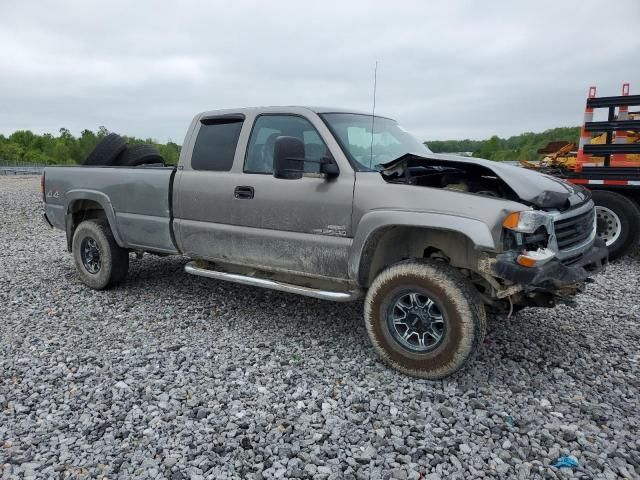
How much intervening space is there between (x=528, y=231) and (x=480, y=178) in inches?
27.4

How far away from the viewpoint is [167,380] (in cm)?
357

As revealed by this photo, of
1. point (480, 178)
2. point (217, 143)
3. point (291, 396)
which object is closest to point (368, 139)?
point (480, 178)

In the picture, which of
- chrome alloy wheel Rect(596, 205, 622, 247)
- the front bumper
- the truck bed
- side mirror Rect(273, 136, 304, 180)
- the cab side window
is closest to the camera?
the front bumper

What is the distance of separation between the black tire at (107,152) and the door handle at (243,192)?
8.08 feet

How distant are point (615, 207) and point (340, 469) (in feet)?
19.9

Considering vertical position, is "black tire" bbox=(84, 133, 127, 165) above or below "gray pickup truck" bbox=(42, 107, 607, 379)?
above

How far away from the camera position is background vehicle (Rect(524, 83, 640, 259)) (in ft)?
22.2

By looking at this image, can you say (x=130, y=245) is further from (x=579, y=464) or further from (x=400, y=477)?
(x=579, y=464)

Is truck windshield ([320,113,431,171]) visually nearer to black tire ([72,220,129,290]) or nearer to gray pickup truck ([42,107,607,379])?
gray pickup truck ([42,107,607,379])

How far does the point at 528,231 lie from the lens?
311 cm

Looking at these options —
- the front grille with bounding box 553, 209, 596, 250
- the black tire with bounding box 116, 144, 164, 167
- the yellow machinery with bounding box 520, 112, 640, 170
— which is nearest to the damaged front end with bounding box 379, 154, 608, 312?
the front grille with bounding box 553, 209, 596, 250

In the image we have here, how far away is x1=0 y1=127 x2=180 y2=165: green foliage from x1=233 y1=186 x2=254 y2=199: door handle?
72.2 meters

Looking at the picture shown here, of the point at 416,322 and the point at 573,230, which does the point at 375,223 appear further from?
the point at 573,230

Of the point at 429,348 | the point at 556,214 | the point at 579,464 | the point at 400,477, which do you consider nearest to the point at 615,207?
the point at 556,214
